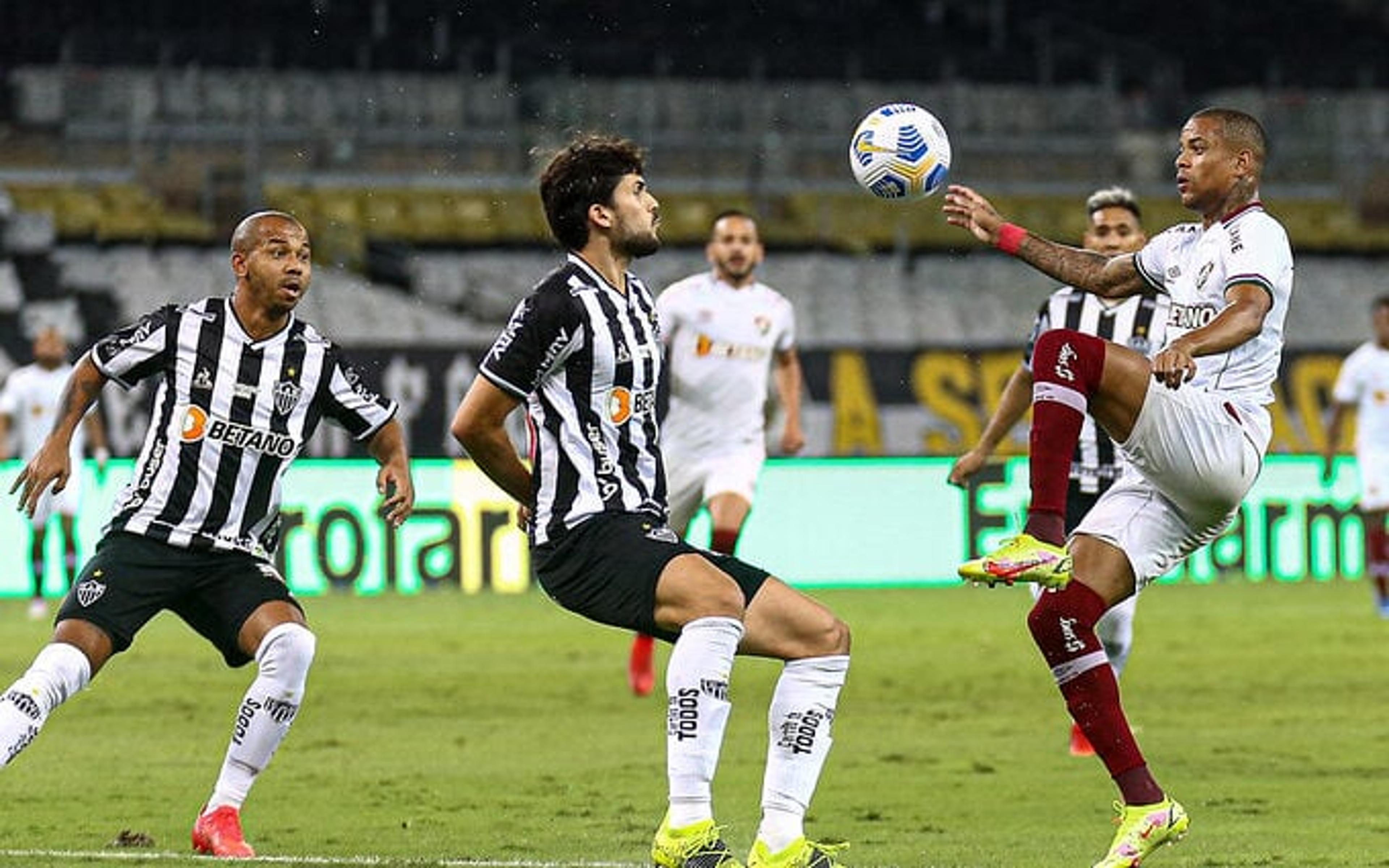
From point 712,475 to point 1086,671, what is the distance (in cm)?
587

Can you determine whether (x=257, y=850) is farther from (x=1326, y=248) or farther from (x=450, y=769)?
(x=1326, y=248)

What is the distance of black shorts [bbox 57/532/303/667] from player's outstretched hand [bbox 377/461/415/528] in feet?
1.42

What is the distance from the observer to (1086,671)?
6.91m

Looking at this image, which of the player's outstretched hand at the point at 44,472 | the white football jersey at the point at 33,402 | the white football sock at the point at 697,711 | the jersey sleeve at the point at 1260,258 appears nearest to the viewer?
the white football sock at the point at 697,711

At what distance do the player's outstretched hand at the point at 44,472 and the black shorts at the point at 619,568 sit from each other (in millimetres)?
1576

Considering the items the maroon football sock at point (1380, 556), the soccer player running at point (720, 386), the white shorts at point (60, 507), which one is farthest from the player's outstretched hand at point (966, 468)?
the white shorts at point (60, 507)

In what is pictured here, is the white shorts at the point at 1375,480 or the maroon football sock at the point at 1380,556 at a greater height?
the white shorts at the point at 1375,480

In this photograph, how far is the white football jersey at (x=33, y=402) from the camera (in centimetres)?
1955

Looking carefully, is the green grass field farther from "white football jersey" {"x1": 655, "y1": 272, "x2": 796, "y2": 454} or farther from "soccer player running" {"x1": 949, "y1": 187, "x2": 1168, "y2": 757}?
"white football jersey" {"x1": 655, "y1": 272, "x2": 796, "y2": 454}

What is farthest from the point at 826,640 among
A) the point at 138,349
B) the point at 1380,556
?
the point at 1380,556

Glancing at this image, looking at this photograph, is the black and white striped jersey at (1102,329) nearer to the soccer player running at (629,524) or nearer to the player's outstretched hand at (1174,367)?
the player's outstretched hand at (1174,367)

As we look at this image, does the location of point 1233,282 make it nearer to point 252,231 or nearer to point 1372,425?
point 252,231

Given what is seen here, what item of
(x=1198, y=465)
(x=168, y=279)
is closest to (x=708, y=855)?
(x=1198, y=465)

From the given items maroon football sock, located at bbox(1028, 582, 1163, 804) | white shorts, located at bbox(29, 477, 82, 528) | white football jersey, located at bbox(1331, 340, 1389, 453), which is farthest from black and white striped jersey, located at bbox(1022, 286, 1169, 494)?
white shorts, located at bbox(29, 477, 82, 528)
